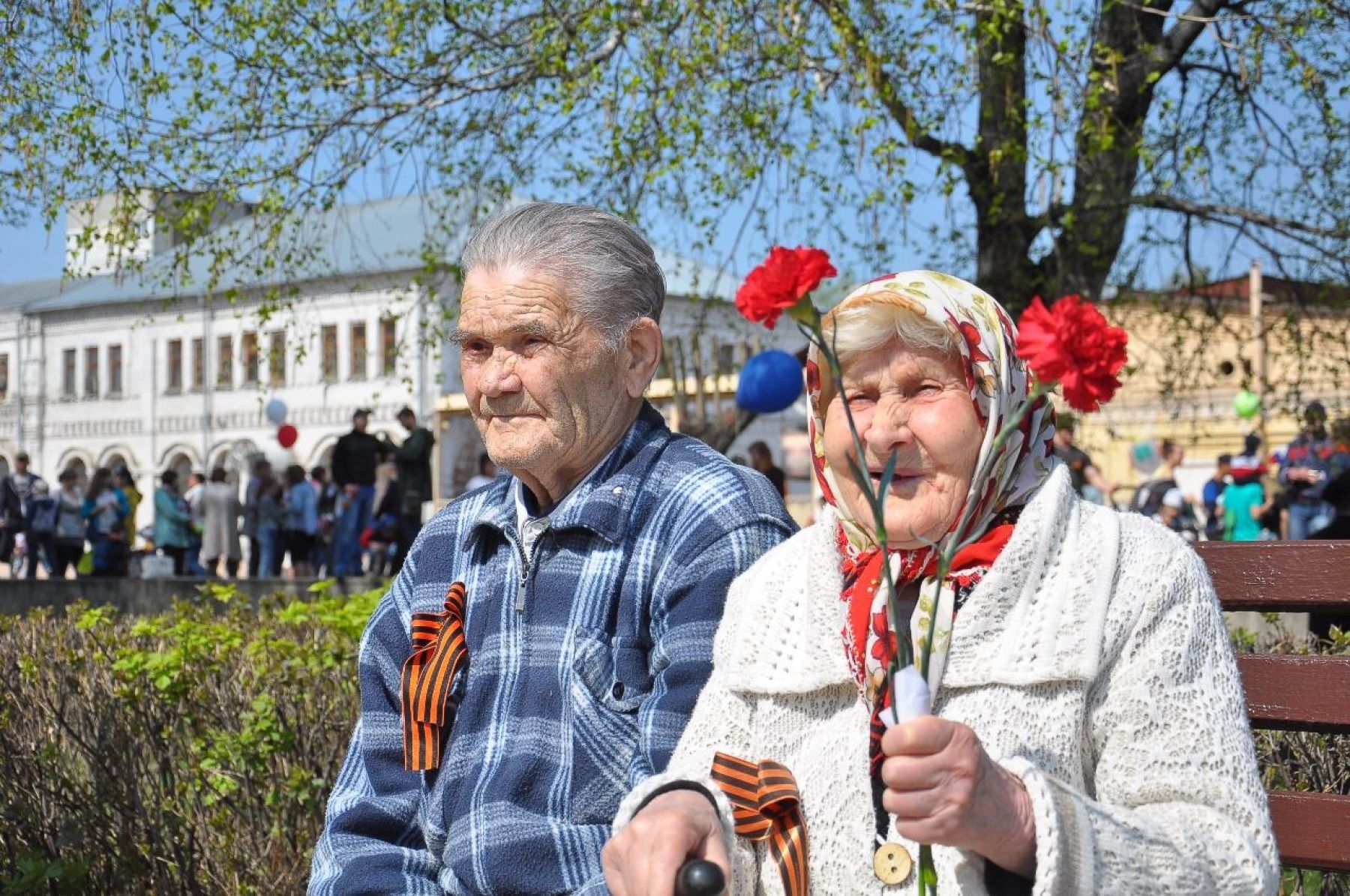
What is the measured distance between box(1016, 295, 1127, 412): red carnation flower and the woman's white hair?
52 centimetres

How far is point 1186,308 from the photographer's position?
1098 cm

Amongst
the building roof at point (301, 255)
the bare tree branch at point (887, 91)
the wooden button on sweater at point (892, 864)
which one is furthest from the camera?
the building roof at point (301, 255)

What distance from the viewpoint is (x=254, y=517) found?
787 inches

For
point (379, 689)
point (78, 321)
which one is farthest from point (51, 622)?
point (78, 321)

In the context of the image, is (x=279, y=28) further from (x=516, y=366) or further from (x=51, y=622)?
(x=516, y=366)

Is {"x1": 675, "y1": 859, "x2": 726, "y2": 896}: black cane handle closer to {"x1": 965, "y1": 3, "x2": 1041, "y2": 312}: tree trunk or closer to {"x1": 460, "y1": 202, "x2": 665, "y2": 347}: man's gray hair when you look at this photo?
{"x1": 460, "y1": 202, "x2": 665, "y2": 347}: man's gray hair

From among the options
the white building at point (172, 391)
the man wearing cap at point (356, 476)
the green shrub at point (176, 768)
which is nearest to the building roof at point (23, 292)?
the white building at point (172, 391)

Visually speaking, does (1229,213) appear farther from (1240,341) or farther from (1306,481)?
(1306,481)

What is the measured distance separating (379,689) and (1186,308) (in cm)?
912

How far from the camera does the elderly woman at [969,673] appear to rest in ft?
6.15

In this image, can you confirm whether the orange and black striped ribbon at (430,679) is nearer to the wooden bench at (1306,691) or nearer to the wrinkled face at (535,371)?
the wrinkled face at (535,371)

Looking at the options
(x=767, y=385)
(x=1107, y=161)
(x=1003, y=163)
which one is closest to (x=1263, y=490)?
(x=767, y=385)

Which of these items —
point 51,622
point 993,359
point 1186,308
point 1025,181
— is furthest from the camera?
point 1186,308

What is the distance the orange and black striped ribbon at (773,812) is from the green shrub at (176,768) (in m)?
1.87
